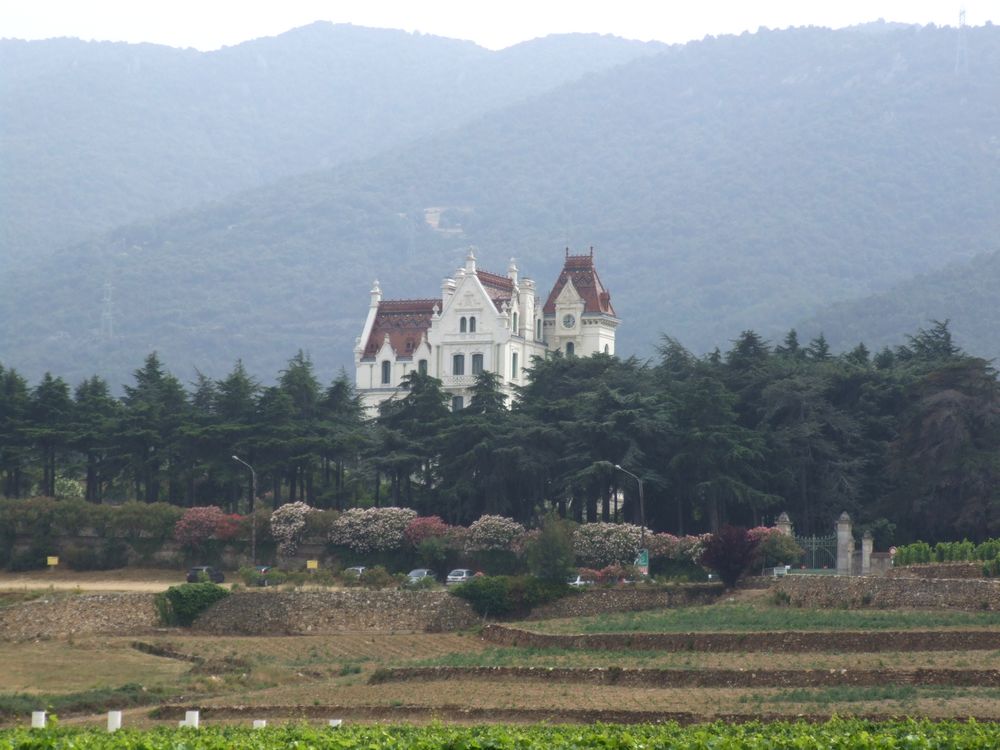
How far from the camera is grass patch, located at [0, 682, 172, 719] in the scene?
194 feet

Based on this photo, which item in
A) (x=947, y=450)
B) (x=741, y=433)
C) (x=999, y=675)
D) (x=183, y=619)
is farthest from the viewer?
(x=741, y=433)

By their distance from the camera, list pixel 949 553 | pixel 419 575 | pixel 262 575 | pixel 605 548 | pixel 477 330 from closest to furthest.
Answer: pixel 949 553
pixel 262 575
pixel 605 548
pixel 419 575
pixel 477 330

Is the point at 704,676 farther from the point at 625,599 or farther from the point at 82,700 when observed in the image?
the point at 625,599

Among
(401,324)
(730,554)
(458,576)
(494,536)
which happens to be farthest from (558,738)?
(401,324)

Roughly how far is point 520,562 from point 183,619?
15.6 m

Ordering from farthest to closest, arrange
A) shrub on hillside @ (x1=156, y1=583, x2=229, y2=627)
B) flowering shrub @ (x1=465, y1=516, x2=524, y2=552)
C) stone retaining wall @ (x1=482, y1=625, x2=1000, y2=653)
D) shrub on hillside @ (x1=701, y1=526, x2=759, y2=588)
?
flowering shrub @ (x1=465, y1=516, x2=524, y2=552) < shrub on hillside @ (x1=156, y1=583, x2=229, y2=627) < shrub on hillside @ (x1=701, y1=526, x2=759, y2=588) < stone retaining wall @ (x1=482, y1=625, x2=1000, y2=653)

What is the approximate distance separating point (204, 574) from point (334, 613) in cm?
759

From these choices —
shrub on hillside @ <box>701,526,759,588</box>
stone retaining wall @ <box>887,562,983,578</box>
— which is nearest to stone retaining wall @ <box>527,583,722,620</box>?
shrub on hillside @ <box>701,526,759,588</box>

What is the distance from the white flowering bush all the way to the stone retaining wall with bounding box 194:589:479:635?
9522 millimetres

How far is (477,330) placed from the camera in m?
129

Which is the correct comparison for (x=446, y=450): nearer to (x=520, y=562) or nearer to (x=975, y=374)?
(x=520, y=562)

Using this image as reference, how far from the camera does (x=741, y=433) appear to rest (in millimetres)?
90625

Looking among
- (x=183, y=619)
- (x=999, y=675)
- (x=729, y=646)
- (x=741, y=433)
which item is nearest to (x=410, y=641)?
(x=183, y=619)

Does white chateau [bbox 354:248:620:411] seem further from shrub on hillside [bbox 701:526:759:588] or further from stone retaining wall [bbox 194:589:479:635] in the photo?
shrub on hillside [bbox 701:526:759:588]
